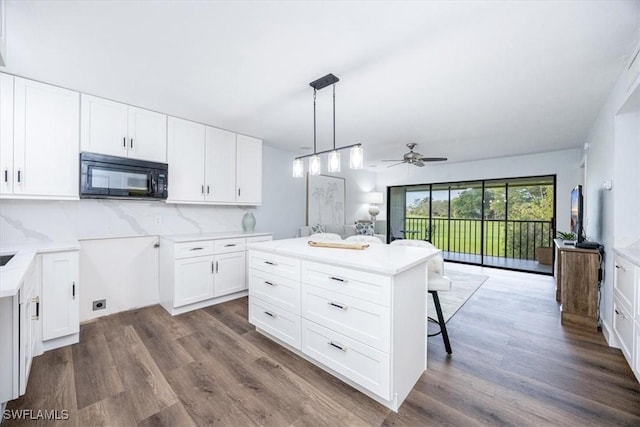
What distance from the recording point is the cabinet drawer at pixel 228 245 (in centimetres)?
335

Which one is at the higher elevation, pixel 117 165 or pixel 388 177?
pixel 388 177

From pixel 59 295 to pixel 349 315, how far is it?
2.53 meters

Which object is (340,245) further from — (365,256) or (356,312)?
(356,312)

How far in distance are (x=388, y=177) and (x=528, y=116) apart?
13.7 feet

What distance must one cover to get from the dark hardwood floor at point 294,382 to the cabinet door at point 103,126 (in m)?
1.85

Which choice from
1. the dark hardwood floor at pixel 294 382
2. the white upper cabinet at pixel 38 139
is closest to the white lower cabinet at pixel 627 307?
the dark hardwood floor at pixel 294 382

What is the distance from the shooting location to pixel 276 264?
7.50 ft

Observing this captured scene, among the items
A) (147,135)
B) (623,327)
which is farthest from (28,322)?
(623,327)

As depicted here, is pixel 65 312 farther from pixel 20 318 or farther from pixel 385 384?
pixel 385 384

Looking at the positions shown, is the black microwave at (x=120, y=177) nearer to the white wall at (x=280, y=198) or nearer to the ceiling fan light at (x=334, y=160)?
the white wall at (x=280, y=198)

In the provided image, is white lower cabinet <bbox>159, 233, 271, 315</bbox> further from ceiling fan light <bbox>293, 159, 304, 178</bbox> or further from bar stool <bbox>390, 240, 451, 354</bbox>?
bar stool <bbox>390, 240, 451, 354</bbox>

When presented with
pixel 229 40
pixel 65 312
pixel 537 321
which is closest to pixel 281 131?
pixel 229 40

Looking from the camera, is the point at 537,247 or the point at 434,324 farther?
the point at 537,247

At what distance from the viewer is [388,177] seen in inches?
287
